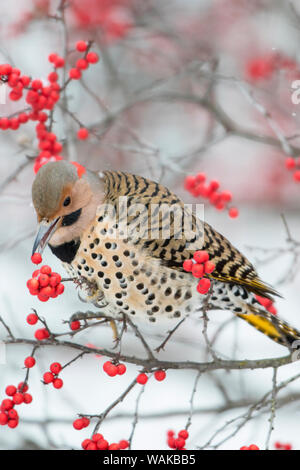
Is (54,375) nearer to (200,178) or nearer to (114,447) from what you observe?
(114,447)

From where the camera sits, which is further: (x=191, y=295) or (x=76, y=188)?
(x=191, y=295)

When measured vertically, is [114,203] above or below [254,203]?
below

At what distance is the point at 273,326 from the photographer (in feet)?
9.77

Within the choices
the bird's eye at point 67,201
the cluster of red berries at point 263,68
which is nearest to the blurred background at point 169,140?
the cluster of red berries at point 263,68

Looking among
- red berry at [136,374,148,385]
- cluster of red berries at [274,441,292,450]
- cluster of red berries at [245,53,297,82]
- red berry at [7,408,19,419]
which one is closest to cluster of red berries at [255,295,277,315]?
cluster of red berries at [274,441,292,450]

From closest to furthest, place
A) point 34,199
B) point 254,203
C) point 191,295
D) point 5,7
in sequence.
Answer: point 34,199 → point 191,295 → point 5,7 → point 254,203

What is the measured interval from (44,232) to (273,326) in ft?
4.51

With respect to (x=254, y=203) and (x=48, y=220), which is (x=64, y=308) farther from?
(x=254, y=203)

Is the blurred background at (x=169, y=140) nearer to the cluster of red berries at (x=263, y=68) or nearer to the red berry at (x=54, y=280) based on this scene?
the cluster of red berries at (x=263, y=68)

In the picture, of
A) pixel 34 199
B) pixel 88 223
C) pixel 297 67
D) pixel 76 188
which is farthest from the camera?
pixel 297 67

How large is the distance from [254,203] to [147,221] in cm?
366

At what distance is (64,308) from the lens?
383 centimetres
